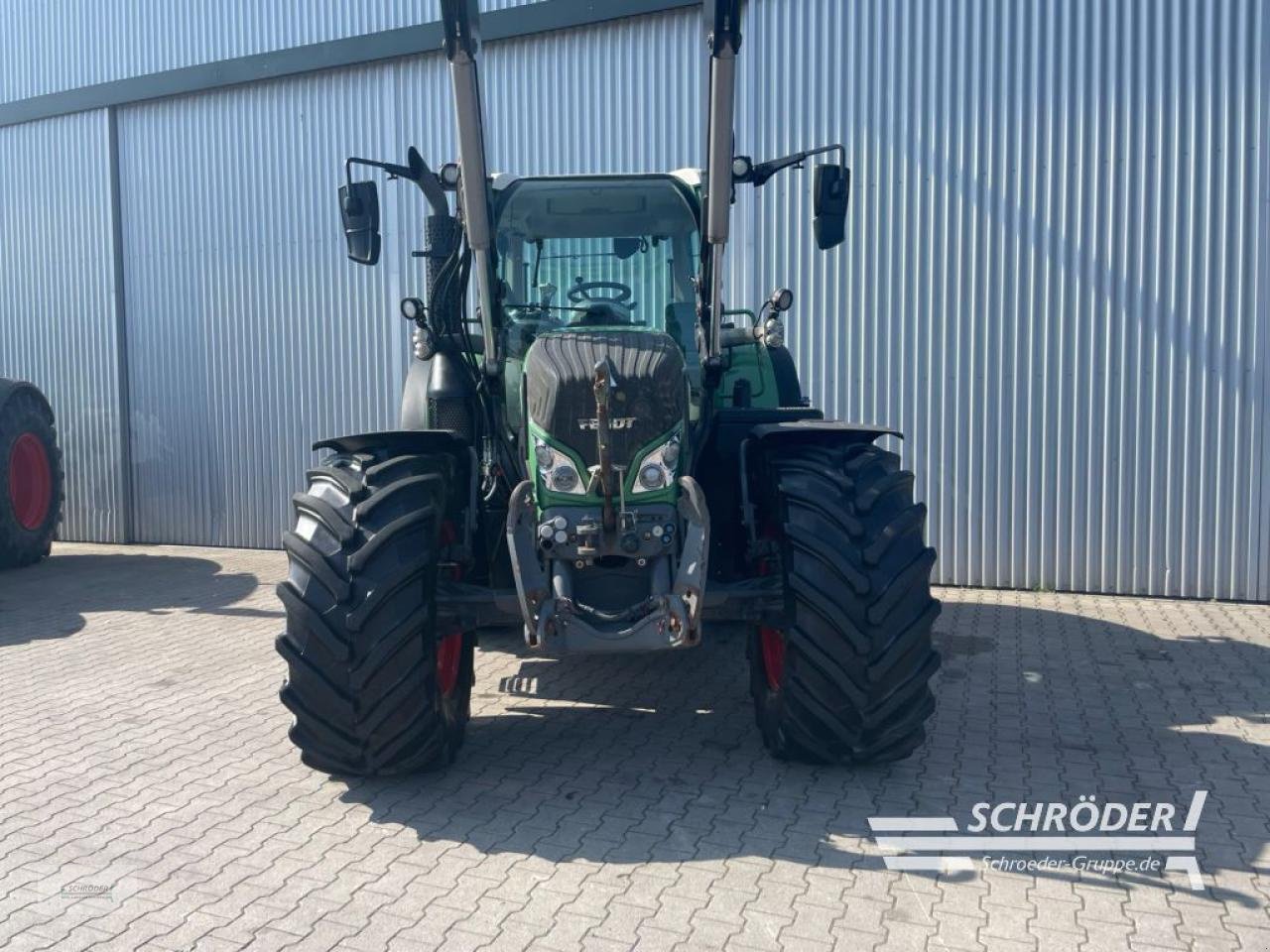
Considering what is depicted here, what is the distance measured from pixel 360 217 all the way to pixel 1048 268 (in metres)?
5.74

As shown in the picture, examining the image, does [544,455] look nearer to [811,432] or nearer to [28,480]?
[811,432]

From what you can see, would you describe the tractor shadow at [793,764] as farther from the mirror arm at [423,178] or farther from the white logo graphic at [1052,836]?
the mirror arm at [423,178]

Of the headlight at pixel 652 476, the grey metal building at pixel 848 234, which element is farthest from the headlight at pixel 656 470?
the grey metal building at pixel 848 234

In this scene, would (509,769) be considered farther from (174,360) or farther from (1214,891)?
(174,360)

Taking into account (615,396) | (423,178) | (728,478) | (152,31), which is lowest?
(728,478)

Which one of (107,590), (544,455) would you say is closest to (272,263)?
(107,590)

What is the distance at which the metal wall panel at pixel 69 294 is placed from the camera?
12.6 metres

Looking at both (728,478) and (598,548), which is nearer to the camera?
(598,548)

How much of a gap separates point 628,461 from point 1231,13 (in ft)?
22.0

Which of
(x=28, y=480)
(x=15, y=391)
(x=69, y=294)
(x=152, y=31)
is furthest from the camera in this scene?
(x=69, y=294)

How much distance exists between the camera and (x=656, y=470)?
14.4ft

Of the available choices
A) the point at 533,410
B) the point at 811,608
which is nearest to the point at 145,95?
the point at 533,410

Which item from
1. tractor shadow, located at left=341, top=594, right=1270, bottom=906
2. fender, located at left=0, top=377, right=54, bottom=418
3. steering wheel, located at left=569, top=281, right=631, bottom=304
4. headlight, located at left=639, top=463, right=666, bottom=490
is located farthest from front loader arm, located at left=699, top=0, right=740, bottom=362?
fender, located at left=0, top=377, right=54, bottom=418

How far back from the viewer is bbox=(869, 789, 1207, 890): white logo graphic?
12.3ft
